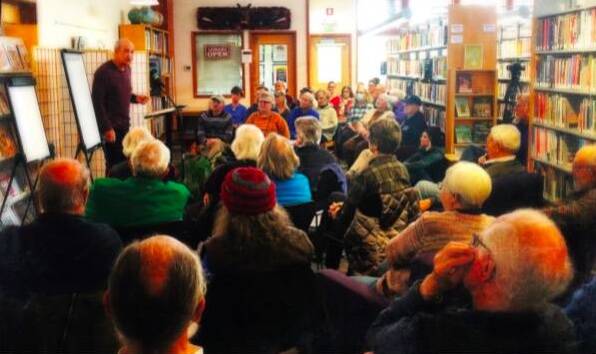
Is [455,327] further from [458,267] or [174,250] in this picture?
[174,250]

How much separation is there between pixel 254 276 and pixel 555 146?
202 inches

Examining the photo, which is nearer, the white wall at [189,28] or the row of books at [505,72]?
the row of books at [505,72]

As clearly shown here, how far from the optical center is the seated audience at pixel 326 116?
35.0 ft

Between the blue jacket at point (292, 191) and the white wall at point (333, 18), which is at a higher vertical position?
the white wall at point (333, 18)

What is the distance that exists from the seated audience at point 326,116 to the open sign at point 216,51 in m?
4.72

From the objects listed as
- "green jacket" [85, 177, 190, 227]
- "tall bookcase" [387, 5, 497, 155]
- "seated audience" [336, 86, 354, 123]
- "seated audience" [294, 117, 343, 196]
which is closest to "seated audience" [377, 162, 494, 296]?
"green jacket" [85, 177, 190, 227]

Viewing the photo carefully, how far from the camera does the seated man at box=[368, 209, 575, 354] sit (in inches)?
75.0

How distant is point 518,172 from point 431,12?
7.75m

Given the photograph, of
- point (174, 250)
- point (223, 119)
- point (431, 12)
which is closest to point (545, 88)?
point (223, 119)

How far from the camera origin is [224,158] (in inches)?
242

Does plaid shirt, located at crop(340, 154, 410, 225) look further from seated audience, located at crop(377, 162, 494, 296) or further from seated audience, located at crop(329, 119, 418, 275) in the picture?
seated audience, located at crop(377, 162, 494, 296)

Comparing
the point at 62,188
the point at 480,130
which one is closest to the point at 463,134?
the point at 480,130

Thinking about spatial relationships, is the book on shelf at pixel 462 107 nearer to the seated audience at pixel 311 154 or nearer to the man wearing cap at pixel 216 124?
the man wearing cap at pixel 216 124

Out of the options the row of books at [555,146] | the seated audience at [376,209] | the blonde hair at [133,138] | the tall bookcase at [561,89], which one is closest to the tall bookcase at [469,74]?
the tall bookcase at [561,89]
